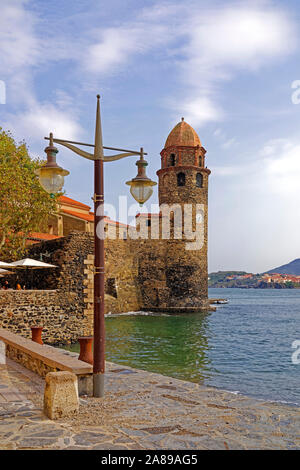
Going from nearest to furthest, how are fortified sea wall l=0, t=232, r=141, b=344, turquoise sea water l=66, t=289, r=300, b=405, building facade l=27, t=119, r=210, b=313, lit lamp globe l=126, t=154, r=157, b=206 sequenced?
lit lamp globe l=126, t=154, r=157, b=206
turquoise sea water l=66, t=289, r=300, b=405
fortified sea wall l=0, t=232, r=141, b=344
building facade l=27, t=119, r=210, b=313

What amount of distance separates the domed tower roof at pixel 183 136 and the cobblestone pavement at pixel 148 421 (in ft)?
118

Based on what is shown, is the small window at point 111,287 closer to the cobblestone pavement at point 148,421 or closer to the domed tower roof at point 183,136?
the domed tower roof at point 183,136

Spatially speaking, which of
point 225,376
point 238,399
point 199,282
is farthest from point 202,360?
point 199,282

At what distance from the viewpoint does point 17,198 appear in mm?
23312

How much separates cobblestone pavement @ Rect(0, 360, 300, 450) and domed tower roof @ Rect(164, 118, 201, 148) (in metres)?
35.9

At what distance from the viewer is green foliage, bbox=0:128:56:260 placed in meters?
23.0

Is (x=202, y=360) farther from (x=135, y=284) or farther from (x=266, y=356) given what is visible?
(x=135, y=284)

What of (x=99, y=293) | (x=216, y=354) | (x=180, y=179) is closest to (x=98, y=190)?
(x=99, y=293)

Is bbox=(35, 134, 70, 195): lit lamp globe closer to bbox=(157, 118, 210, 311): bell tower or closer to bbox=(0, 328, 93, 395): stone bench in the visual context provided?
bbox=(0, 328, 93, 395): stone bench

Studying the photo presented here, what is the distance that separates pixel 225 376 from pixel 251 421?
8303 millimetres

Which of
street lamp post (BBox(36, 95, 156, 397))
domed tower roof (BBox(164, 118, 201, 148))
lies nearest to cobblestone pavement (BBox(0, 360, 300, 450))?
street lamp post (BBox(36, 95, 156, 397))

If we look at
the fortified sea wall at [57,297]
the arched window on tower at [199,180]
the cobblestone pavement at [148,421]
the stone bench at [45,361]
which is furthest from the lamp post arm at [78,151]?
the arched window on tower at [199,180]

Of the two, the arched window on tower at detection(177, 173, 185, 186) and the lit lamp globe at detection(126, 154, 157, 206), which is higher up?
the arched window on tower at detection(177, 173, 185, 186)

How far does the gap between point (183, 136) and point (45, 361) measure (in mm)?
36841
